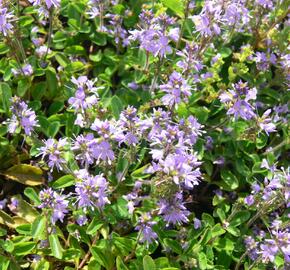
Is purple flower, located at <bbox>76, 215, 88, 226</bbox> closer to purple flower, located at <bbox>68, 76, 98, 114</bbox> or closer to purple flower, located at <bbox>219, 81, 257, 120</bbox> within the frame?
purple flower, located at <bbox>68, 76, 98, 114</bbox>

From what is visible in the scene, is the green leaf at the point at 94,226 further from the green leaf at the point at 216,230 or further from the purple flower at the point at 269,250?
the purple flower at the point at 269,250

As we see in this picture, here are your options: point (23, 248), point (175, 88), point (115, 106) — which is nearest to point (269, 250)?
point (175, 88)

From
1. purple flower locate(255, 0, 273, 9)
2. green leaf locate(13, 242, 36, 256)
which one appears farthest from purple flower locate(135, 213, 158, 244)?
purple flower locate(255, 0, 273, 9)

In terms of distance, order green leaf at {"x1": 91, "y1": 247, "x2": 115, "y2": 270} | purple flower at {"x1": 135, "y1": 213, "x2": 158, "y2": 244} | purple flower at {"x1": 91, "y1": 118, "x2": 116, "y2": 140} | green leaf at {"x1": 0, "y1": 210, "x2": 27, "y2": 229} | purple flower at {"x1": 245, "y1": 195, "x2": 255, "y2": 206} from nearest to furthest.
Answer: purple flower at {"x1": 91, "y1": 118, "x2": 116, "y2": 140}, purple flower at {"x1": 135, "y1": 213, "x2": 158, "y2": 244}, green leaf at {"x1": 91, "y1": 247, "x2": 115, "y2": 270}, purple flower at {"x1": 245, "y1": 195, "x2": 255, "y2": 206}, green leaf at {"x1": 0, "y1": 210, "x2": 27, "y2": 229}

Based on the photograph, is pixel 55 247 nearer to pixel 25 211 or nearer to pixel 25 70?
pixel 25 211

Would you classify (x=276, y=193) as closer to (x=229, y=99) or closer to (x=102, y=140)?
(x=229, y=99)

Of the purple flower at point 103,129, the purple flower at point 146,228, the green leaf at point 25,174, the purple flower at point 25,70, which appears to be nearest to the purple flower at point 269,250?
the purple flower at point 146,228
